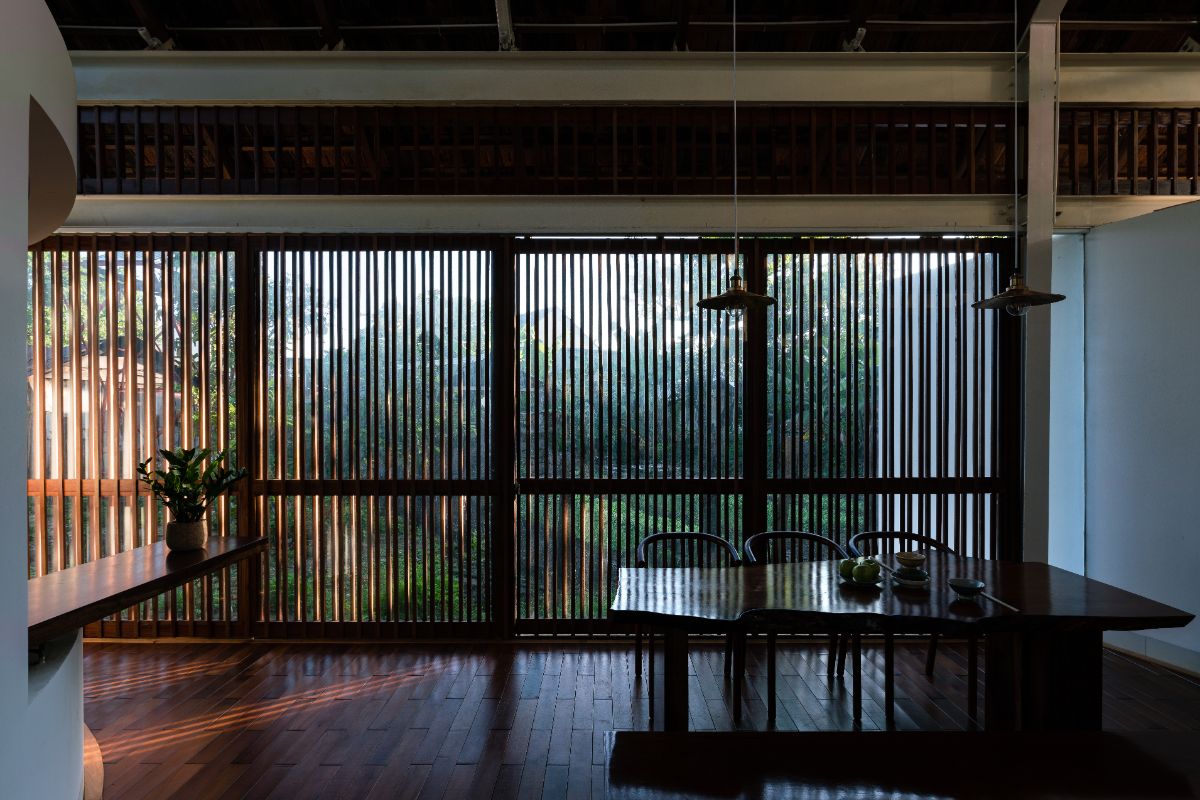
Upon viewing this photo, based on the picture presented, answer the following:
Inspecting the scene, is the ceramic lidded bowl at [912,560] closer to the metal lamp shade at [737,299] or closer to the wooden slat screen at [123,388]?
the metal lamp shade at [737,299]

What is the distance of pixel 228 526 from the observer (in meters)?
5.07

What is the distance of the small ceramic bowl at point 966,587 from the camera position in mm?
3234

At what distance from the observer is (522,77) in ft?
15.9

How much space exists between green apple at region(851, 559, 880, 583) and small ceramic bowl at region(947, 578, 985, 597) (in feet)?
1.14

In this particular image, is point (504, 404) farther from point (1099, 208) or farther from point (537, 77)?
point (1099, 208)

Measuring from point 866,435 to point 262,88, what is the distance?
17.0 ft

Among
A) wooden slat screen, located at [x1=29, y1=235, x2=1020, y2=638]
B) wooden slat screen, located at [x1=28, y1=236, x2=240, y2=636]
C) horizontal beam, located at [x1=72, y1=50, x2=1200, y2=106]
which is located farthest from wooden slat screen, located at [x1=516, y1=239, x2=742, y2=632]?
wooden slat screen, located at [x1=28, y1=236, x2=240, y2=636]

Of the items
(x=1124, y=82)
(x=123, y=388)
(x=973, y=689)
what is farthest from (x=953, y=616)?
(x=123, y=388)

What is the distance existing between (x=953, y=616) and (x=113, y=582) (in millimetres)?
3859

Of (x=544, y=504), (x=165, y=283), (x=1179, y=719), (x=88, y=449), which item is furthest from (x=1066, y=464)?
Result: (x=88, y=449)

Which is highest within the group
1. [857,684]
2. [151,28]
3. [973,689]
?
[151,28]

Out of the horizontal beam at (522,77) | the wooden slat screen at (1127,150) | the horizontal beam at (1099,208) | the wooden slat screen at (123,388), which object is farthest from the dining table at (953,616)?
the wooden slat screen at (123,388)

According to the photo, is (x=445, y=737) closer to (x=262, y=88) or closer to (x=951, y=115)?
(x=262, y=88)

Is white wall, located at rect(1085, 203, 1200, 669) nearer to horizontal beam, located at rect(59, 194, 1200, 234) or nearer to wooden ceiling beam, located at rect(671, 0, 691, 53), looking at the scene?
horizontal beam, located at rect(59, 194, 1200, 234)
